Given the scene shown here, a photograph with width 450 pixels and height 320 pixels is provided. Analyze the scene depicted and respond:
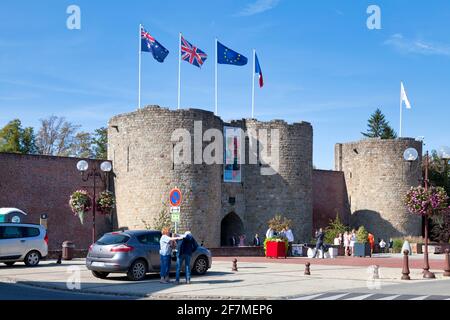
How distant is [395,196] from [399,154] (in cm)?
319

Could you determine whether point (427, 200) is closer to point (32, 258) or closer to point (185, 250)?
point (185, 250)

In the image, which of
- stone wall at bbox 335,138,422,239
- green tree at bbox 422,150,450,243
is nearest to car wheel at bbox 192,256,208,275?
green tree at bbox 422,150,450,243

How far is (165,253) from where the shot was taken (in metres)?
21.2

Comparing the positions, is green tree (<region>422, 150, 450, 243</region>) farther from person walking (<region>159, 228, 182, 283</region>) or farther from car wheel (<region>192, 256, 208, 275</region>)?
person walking (<region>159, 228, 182, 283</region>)

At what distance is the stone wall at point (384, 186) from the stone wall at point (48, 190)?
22315 mm

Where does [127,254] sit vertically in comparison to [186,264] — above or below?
above

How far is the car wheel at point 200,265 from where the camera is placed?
2407 centimetres

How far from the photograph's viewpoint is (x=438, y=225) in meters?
57.5

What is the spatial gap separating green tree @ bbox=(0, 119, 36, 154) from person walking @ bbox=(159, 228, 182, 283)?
50.8 m

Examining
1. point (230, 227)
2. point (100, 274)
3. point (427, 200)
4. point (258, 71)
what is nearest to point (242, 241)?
point (230, 227)

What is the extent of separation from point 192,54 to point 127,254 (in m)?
24.2

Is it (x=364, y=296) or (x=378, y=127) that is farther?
(x=378, y=127)
